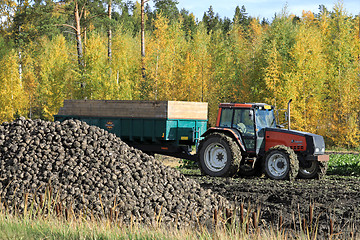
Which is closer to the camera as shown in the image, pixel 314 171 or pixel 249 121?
pixel 314 171

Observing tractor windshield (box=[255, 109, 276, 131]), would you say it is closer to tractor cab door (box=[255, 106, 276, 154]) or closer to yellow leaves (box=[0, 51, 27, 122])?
tractor cab door (box=[255, 106, 276, 154])

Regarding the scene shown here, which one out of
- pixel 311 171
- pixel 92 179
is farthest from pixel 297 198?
pixel 92 179

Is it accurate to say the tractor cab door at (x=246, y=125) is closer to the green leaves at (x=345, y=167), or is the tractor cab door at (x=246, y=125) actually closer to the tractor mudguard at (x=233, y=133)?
the tractor mudguard at (x=233, y=133)

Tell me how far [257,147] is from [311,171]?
1674 millimetres

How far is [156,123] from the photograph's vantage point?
14477 mm

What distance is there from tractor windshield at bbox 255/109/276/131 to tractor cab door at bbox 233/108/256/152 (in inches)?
6.5

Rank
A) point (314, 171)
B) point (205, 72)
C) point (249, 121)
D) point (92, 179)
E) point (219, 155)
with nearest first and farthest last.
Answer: point (92, 179)
point (314, 171)
point (249, 121)
point (219, 155)
point (205, 72)

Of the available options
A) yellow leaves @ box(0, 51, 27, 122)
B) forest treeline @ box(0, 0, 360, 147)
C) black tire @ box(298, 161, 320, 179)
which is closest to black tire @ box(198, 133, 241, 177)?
black tire @ box(298, 161, 320, 179)

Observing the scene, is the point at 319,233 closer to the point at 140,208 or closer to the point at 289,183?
the point at 140,208

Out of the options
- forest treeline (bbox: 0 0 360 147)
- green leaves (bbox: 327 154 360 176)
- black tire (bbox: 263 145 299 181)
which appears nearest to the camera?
black tire (bbox: 263 145 299 181)

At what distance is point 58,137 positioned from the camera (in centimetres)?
973

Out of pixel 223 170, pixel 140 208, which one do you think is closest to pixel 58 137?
pixel 140 208

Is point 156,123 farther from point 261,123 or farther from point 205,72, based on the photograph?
point 205,72

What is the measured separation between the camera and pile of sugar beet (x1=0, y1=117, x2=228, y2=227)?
25.9 feet
